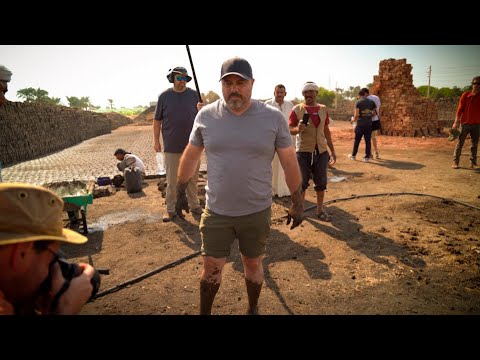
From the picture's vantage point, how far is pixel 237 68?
234 centimetres

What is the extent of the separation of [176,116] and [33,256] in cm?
425

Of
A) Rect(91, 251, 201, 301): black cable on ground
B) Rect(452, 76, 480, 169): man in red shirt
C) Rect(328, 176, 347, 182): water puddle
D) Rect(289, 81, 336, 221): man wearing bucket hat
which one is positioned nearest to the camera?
Rect(91, 251, 201, 301): black cable on ground

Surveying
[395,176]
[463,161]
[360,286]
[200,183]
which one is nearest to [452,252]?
[360,286]

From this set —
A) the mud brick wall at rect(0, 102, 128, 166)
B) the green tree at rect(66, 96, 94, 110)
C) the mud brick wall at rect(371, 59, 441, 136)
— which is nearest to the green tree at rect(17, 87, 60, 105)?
the green tree at rect(66, 96, 94, 110)

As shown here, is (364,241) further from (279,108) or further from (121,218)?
(121,218)

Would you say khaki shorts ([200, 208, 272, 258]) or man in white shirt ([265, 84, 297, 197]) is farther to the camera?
man in white shirt ([265, 84, 297, 197])

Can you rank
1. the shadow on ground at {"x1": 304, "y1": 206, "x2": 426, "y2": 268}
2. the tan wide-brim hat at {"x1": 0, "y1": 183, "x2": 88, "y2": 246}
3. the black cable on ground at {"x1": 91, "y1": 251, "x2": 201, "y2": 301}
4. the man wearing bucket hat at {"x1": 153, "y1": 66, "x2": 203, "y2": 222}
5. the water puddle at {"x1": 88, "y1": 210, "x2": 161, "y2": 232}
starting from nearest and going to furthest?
the tan wide-brim hat at {"x1": 0, "y1": 183, "x2": 88, "y2": 246} → the black cable on ground at {"x1": 91, "y1": 251, "x2": 201, "y2": 301} → the shadow on ground at {"x1": 304, "y1": 206, "x2": 426, "y2": 268} → the man wearing bucket hat at {"x1": 153, "y1": 66, "x2": 203, "y2": 222} → the water puddle at {"x1": 88, "y1": 210, "x2": 161, "y2": 232}

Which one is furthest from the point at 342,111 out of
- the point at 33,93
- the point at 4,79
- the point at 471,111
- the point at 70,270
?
the point at 33,93

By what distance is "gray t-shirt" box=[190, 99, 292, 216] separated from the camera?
237 centimetres

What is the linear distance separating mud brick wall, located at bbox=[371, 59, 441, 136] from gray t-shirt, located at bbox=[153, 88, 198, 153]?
50.9 feet

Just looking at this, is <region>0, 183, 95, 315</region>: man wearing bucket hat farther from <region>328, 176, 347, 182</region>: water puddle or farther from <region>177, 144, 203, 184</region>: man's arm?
<region>328, 176, 347, 182</region>: water puddle

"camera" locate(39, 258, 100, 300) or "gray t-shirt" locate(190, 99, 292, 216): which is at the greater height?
"gray t-shirt" locate(190, 99, 292, 216)

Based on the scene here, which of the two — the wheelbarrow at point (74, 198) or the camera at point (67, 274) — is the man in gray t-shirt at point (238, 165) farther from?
the wheelbarrow at point (74, 198)

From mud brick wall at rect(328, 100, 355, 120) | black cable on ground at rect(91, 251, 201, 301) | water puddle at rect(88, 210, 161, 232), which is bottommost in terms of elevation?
black cable on ground at rect(91, 251, 201, 301)
